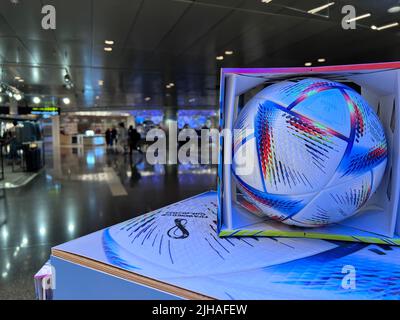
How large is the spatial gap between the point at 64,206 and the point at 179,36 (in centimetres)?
410

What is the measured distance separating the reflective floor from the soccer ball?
2156 millimetres

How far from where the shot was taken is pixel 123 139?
18.9 meters

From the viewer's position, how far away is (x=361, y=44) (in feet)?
22.4

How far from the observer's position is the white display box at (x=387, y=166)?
889 millimetres

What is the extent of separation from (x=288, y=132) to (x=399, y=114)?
13.9 inches

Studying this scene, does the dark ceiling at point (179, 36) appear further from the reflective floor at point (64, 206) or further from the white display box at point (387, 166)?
the white display box at point (387, 166)

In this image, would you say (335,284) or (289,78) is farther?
(289,78)

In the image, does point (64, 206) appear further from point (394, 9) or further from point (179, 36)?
point (394, 9)

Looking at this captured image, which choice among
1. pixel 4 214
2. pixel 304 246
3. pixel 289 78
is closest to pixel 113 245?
pixel 304 246

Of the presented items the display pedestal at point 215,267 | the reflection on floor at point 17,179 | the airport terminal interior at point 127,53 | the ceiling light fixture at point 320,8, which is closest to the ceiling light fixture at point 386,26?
the airport terminal interior at point 127,53

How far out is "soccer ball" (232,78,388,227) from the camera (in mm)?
804

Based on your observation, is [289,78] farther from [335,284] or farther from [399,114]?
[335,284]

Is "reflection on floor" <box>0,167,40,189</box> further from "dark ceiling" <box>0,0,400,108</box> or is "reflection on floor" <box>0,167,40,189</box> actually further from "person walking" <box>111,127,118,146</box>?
"person walking" <box>111,127,118,146</box>
